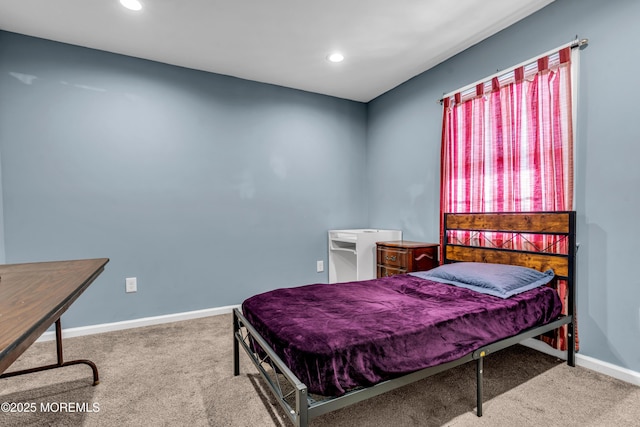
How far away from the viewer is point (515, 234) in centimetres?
249

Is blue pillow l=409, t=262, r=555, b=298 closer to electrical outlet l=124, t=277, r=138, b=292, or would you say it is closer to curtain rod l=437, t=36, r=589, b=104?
curtain rod l=437, t=36, r=589, b=104

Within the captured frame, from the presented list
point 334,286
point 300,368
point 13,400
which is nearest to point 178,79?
point 334,286

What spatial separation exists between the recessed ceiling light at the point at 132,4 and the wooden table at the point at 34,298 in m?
1.84

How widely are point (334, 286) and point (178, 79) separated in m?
2.66

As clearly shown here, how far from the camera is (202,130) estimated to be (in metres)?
3.31

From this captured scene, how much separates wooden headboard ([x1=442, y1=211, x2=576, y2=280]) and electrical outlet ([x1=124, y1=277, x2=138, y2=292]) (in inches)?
118

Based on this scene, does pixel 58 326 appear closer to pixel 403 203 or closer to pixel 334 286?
pixel 334 286

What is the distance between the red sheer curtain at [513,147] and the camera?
7.27 ft

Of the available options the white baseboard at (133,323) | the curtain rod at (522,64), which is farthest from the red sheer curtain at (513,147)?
the white baseboard at (133,323)

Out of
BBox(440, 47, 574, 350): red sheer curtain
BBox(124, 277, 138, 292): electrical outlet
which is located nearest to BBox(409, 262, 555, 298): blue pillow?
BBox(440, 47, 574, 350): red sheer curtain

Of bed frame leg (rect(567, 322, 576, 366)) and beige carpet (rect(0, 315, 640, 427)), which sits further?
bed frame leg (rect(567, 322, 576, 366))

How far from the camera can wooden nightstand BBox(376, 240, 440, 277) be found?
3002 mm

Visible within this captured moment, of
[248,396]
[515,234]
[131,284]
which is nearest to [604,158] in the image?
[515,234]

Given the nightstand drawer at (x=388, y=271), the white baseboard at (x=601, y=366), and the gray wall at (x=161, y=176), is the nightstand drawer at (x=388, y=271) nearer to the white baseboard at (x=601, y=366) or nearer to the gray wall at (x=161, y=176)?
the gray wall at (x=161, y=176)
